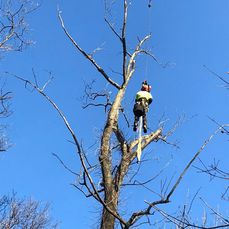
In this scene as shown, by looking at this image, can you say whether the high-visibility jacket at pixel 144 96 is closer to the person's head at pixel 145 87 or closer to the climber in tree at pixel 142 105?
the climber in tree at pixel 142 105

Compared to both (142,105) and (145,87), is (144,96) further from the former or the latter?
(145,87)

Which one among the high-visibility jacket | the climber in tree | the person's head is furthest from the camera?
the person's head

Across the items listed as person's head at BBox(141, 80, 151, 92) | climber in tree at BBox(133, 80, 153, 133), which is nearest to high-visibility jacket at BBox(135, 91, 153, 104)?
climber in tree at BBox(133, 80, 153, 133)

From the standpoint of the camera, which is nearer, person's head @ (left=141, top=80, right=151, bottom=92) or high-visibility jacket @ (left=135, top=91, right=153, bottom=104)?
high-visibility jacket @ (left=135, top=91, right=153, bottom=104)

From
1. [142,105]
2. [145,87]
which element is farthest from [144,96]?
[145,87]

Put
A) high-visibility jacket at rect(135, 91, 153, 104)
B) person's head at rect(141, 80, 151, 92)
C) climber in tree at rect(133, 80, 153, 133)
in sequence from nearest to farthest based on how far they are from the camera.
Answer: climber in tree at rect(133, 80, 153, 133)
high-visibility jacket at rect(135, 91, 153, 104)
person's head at rect(141, 80, 151, 92)

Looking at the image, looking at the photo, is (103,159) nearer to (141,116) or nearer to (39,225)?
(141,116)

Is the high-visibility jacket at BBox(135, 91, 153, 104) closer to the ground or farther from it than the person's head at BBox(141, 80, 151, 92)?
closer to the ground

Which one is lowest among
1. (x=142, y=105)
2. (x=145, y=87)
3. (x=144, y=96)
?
(x=142, y=105)

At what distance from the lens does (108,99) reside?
803cm

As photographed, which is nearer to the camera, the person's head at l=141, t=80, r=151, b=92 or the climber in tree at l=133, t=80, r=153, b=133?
the climber in tree at l=133, t=80, r=153, b=133

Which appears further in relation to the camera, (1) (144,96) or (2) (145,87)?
(2) (145,87)

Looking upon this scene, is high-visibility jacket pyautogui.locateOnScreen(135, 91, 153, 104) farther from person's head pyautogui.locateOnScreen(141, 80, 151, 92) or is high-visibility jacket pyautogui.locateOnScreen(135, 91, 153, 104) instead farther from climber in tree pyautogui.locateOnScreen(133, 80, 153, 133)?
A: person's head pyautogui.locateOnScreen(141, 80, 151, 92)

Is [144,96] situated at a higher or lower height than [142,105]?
higher
